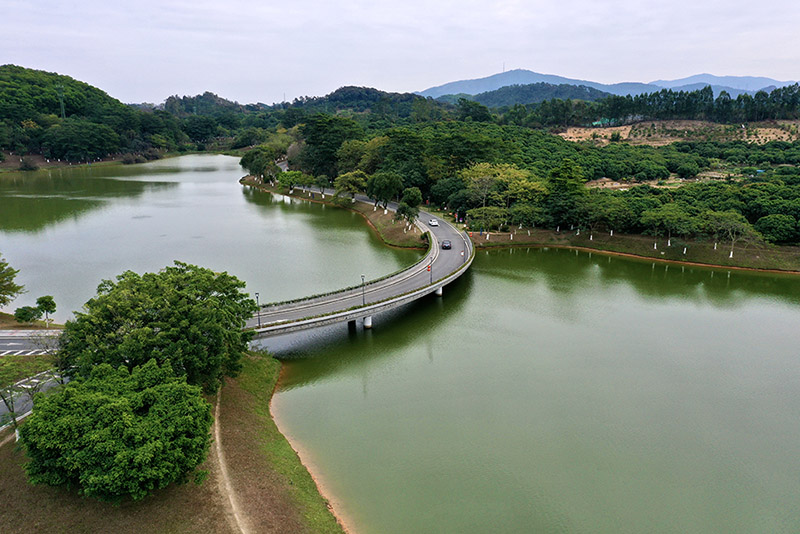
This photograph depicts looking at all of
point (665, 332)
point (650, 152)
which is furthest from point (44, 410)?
point (650, 152)

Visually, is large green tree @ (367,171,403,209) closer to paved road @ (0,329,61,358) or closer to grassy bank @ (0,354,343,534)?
paved road @ (0,329,61,358)

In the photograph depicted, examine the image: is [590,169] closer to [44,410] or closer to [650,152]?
[650,152]

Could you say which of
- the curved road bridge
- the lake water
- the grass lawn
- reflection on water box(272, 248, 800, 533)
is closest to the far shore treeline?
the lake water

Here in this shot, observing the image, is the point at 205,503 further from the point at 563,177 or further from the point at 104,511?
the point at 563,177

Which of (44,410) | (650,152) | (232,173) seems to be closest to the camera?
(44,410)

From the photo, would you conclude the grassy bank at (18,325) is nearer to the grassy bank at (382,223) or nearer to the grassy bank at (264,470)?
the grassy bank at (264,470)

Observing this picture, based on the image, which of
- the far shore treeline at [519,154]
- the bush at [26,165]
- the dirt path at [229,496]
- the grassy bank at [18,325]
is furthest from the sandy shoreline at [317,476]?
the bush at [26,165]
